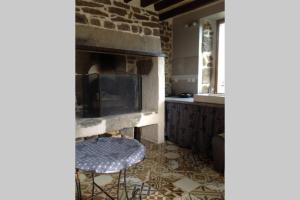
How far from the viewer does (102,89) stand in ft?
9.32

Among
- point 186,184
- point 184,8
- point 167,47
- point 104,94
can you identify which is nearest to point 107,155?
point 186,184

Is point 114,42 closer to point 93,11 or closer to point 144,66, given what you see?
point 93,11

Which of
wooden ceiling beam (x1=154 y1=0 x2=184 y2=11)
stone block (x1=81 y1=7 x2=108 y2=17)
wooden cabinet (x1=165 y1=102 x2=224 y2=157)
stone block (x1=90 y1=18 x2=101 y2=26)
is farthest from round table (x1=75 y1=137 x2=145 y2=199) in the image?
wooden ceiling beam (x1=154 y1=0 x2=184 y2=11)

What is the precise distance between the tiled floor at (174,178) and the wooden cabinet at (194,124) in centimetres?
23

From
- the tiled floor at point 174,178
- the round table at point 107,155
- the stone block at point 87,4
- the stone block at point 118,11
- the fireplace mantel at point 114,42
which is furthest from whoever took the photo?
the stone block at point 118,11

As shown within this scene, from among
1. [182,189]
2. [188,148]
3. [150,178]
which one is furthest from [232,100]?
[188,148]

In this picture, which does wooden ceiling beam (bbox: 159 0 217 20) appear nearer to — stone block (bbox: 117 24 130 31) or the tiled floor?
stone block (bbox: 117 24 130 31)

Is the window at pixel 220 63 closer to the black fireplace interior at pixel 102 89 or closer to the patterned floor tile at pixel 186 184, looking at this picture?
the black fireplace interior at pixel 102 89

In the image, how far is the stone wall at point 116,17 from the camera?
9.01 feet

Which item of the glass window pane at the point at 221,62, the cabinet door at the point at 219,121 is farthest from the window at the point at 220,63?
the cabinet door at the point at 219,121

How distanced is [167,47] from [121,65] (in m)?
1.25

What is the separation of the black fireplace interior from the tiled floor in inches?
33.1

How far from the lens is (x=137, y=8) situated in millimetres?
3256

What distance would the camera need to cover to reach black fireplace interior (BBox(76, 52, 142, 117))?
2.84m
